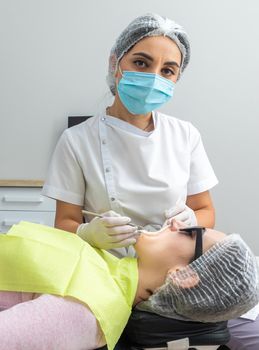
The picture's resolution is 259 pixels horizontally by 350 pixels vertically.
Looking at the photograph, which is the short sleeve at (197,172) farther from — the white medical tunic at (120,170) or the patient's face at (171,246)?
the patient's face at (171,246)

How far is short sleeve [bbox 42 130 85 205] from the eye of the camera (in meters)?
1.22

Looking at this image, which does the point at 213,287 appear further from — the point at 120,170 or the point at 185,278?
the point at 120,170

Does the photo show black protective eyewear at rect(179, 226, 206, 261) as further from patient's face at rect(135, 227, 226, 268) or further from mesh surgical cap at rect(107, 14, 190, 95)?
mesh surgical cap at rect(107, 14, 190, 95)

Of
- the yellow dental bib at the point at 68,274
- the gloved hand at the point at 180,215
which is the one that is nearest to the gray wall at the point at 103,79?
the gloved hand at the point at 180,215

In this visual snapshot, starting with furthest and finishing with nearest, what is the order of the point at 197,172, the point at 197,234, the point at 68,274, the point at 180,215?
the point at 197,172
the point at 180,215
the point at 197,234
the point at 68,274

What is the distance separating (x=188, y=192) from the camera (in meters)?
1.33

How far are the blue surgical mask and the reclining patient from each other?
48 centimetres

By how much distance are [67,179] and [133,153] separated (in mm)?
235

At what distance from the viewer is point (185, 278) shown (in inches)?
34.1

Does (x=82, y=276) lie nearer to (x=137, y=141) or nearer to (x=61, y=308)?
(x=61, y=308)

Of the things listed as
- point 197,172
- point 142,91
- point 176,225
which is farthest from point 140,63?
point 176,225

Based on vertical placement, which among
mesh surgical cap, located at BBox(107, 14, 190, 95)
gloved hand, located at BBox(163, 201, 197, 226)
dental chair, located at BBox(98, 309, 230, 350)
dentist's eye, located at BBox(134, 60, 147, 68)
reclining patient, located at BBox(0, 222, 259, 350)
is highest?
mesh surgical cap, located at BBox(107, 14, 190, 95)

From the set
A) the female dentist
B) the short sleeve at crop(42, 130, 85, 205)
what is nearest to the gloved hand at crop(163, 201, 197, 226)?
the female dentist

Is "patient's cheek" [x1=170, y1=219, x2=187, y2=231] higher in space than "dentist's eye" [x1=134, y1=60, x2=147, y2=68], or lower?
lower
